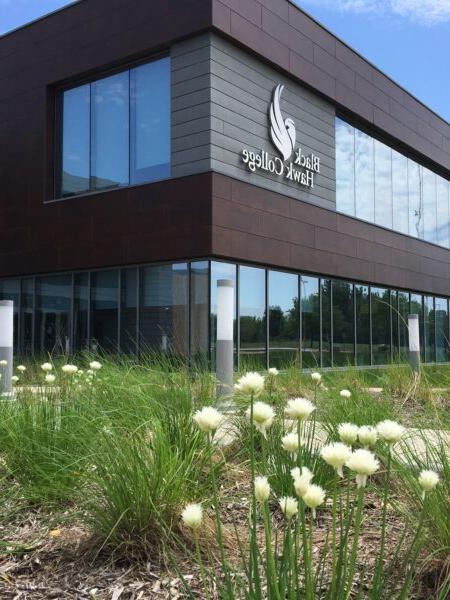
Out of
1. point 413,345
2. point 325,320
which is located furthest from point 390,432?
point 325,320

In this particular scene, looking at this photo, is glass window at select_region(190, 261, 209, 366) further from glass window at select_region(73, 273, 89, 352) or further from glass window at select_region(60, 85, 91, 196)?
glass window at select_region(60, 85, 91, 196)

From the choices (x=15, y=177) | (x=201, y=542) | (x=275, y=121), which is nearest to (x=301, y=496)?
(x=201, y=542)

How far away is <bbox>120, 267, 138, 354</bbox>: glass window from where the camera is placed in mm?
14852

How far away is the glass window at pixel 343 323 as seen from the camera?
18.1 meters

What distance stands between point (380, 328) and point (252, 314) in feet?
22.9

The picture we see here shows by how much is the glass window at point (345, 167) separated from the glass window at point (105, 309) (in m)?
6.93

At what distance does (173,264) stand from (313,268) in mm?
4284

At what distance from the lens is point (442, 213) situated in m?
25.8

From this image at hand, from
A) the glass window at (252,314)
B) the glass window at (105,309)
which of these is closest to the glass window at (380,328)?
the glass window at (252,314)

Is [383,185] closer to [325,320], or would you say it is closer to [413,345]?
[325,320]

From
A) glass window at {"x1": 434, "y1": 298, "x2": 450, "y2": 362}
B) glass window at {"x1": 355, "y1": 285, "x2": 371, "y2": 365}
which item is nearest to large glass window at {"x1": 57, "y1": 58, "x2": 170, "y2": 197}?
glass window at {"x1": 355, "y1": 285, "x2": 371, "y2": 365}

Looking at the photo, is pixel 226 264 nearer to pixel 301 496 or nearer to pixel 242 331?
pixel 242 331

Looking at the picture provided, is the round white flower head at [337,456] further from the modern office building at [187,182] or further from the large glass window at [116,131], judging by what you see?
the large glass window at [116,131]

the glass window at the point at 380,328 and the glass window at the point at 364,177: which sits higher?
the glass window at the point at 364,177
